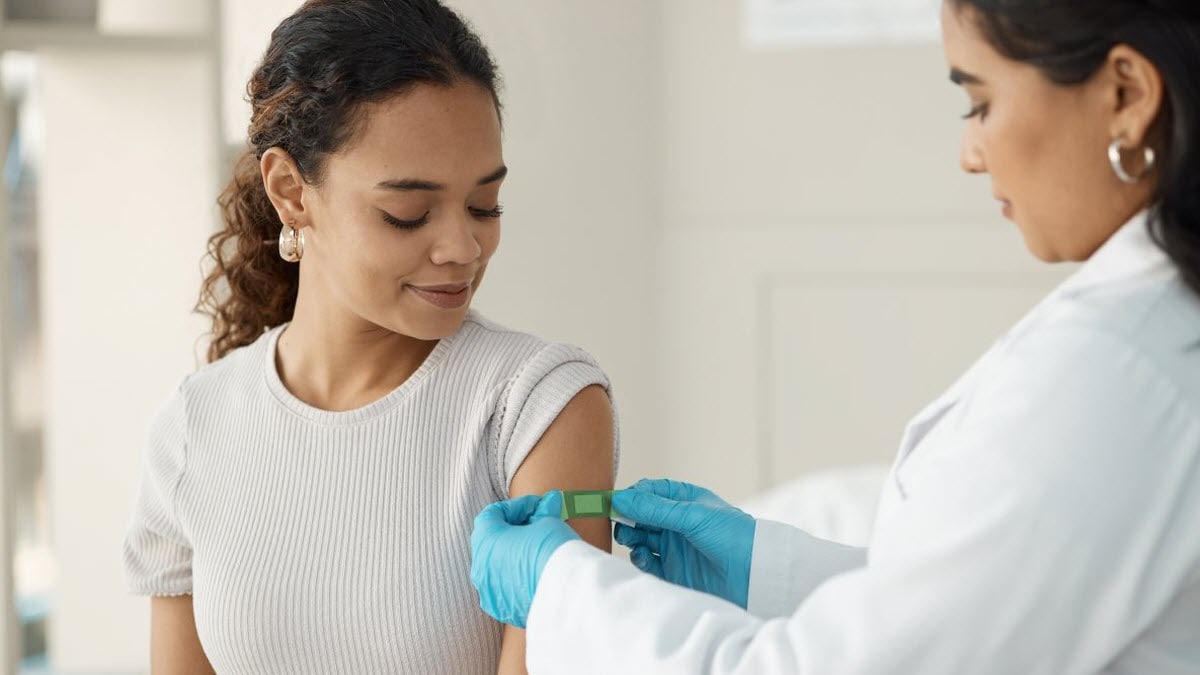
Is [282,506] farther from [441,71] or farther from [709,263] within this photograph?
[709,263]

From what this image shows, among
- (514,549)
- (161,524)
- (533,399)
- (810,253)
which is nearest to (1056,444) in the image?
(514,549)

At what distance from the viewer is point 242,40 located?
216cm

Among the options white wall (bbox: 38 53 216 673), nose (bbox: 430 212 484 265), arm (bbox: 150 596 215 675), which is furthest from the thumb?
white wall (bbox: 38 53 216 673)

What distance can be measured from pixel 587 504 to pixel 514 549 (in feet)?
0.50

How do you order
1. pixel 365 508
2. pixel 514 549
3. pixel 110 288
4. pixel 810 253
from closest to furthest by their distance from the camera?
pixel 514 549 < pixel 365 508 < pixel 110 288 < pixel 810 253

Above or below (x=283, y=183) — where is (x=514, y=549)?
below

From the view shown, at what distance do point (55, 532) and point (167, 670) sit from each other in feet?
2.94

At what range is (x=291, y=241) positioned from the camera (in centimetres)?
143

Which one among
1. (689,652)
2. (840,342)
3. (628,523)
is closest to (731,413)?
(840,342)

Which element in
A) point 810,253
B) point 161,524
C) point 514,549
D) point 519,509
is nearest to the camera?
point 514,549

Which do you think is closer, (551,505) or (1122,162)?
(1122,162)

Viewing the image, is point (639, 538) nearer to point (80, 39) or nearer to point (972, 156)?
point (972, 156)

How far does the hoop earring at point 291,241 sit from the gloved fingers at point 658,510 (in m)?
0.44

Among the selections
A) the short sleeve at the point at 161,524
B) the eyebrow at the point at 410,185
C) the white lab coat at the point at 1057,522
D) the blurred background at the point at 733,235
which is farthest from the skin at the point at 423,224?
the blurred background at the point at 733,235
